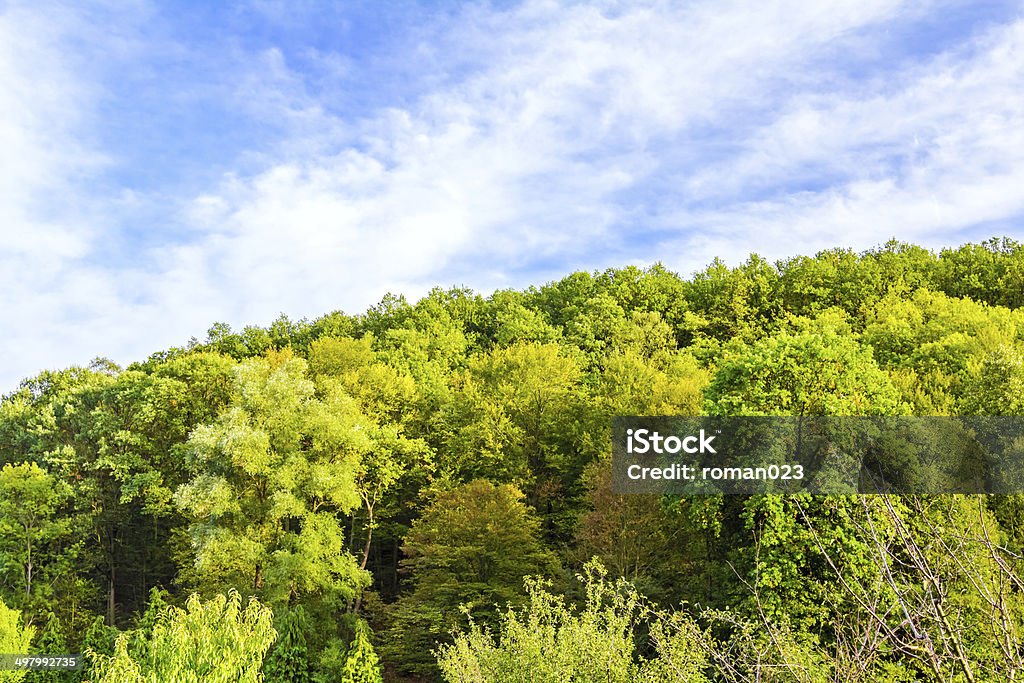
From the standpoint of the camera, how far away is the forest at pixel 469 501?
20453 mm

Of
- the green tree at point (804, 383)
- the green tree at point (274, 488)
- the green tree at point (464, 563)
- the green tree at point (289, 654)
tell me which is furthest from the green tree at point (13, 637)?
the green tree at point (804, 383)

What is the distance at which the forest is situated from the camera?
20.5 m

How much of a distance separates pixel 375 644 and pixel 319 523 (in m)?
5.61

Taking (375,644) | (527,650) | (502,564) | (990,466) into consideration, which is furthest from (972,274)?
(527,650)

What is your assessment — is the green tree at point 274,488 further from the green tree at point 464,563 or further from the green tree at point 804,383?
the green tree at point 804,383

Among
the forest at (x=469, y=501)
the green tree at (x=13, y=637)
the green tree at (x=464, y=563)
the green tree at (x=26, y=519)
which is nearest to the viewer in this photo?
the forest at (x=469, y=501)

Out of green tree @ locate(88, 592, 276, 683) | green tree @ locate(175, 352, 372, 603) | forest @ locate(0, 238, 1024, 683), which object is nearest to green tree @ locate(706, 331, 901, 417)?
forest @ locate(0, 238, 1024, 683)

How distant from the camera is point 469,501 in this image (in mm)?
28844

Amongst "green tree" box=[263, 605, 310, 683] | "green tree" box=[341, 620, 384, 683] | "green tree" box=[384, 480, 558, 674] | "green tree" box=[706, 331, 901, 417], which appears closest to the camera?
"green tree" box=[706, 331, 901, 417]

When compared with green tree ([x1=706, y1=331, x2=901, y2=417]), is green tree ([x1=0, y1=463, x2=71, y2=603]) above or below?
below

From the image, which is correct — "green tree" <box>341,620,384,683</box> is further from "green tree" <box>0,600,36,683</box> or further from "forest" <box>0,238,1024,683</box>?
"green tree" <box>0,600,36,683</box>

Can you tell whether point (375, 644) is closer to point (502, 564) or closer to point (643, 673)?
point (502, 564)

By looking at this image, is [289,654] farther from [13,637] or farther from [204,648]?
[13,637]

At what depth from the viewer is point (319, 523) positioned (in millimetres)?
28578
